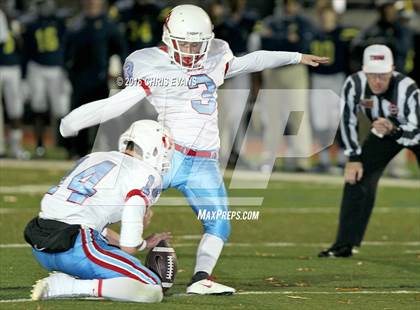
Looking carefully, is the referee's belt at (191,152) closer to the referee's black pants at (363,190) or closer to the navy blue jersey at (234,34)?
the referee's black pants at (363,190)

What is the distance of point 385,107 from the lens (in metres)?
9.29

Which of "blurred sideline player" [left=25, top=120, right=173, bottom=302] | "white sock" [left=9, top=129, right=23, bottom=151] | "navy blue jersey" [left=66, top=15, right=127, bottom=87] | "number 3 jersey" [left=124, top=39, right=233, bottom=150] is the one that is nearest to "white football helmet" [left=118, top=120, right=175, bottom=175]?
"blurred sideline player" [left=25, top=120, right=173, bottom=302]

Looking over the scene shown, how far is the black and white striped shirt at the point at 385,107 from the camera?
9188mm

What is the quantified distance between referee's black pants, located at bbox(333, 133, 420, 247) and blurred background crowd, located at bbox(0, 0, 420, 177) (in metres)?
5.40

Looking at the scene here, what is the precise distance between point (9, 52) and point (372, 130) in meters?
7.57

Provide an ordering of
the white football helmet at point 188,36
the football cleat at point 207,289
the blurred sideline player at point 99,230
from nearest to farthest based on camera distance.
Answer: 1. the blurred sideline player at point 99,230
2. the football cleat at point 207,289
3. the white football helmet at point 188,36

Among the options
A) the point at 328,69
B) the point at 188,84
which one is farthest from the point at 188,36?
the point at 328,69

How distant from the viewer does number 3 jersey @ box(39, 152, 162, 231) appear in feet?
22.9

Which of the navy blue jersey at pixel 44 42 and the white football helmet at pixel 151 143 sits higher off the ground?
the white football helmet at pixel 151 143

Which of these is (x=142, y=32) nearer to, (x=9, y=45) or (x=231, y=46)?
(x=231, y=46)

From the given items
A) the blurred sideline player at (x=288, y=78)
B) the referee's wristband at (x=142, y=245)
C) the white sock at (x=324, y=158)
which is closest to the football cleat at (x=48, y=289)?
the referee's wristband at (x=142, y=245)

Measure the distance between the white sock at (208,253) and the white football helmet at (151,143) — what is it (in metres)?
0.59

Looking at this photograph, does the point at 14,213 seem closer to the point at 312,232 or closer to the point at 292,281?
the point at 312,232

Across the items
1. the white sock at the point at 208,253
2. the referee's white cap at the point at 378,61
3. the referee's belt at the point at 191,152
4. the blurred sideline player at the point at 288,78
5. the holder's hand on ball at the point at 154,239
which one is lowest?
the blurred sideline player at the point at 288,78
